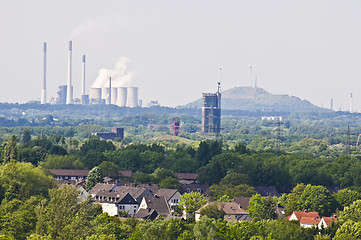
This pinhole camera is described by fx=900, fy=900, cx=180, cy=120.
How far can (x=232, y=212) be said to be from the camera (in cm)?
9338

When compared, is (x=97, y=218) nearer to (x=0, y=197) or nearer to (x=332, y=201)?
(x=0, y=197)

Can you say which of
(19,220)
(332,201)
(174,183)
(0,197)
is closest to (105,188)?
(174,183)

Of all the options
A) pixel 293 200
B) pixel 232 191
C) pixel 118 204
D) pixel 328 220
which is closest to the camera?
pixel 328 220

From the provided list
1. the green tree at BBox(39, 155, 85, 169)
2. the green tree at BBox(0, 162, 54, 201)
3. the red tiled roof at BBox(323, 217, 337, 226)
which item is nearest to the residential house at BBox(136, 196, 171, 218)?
the green tree at BBox(0, 162, 54, 201)

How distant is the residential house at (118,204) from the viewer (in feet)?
335

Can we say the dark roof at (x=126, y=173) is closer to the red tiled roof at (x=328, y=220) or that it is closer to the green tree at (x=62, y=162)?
the green tree at (x=62, y=162)

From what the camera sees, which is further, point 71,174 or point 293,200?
point 71,174

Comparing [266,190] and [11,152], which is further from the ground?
[11,152]

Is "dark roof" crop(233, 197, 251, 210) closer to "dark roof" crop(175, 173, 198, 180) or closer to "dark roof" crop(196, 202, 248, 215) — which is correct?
"dark roof" crop(196, 202, 248, 215)

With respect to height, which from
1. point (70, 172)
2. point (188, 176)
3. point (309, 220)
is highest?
point (70, 172)

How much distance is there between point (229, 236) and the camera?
73000mm

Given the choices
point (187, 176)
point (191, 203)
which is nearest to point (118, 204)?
point (191, 203)

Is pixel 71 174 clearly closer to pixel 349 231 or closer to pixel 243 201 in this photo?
pixel 243 201

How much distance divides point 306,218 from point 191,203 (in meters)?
13.9
